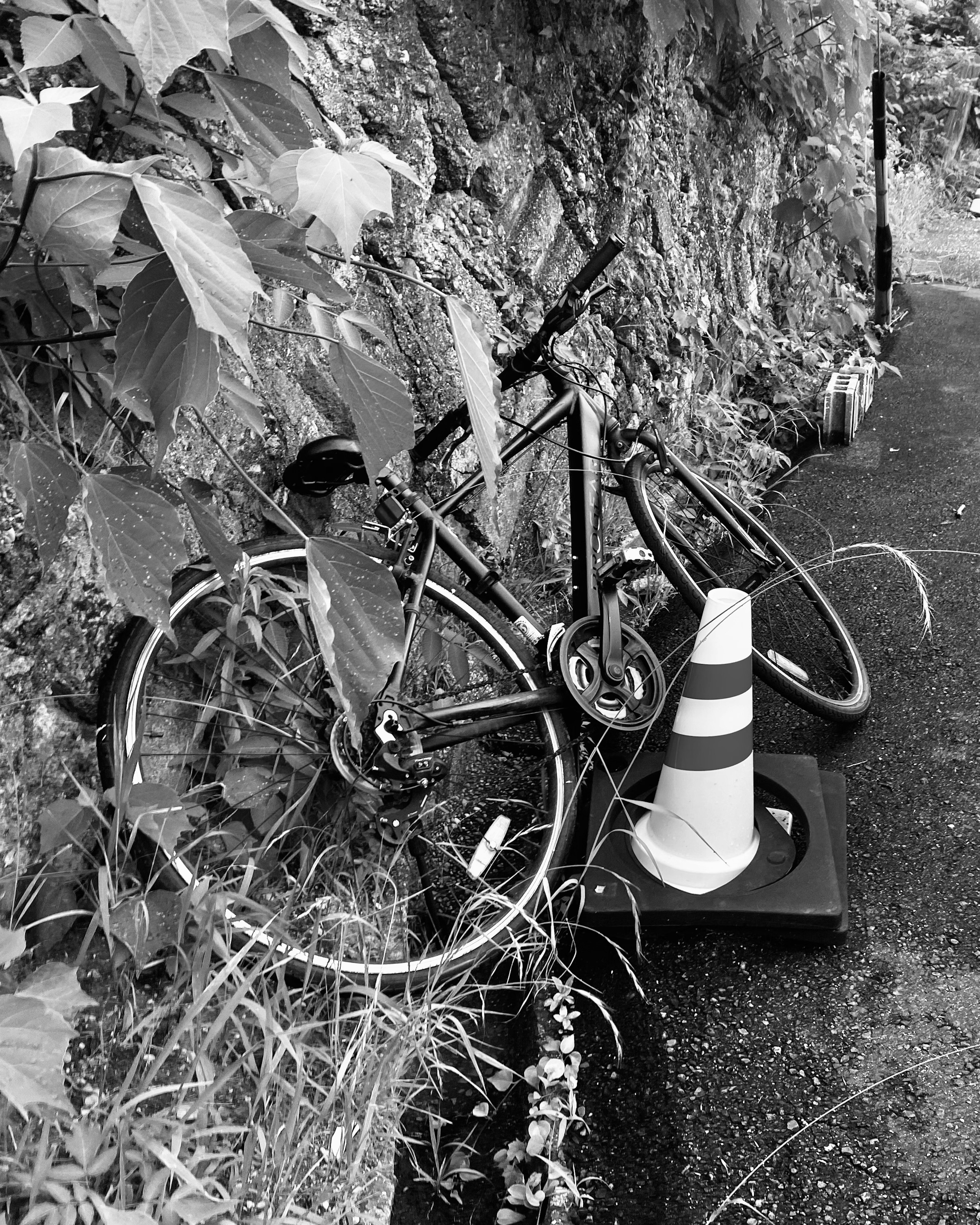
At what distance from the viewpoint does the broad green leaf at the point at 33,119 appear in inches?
45.8

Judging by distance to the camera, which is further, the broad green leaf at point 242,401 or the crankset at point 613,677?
the crankset at point 613,677

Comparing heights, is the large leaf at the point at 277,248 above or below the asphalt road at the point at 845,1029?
above

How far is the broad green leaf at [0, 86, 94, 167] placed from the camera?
45.8 inches

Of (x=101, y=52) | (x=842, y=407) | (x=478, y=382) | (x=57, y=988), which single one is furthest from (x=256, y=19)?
(x=842, y=407)

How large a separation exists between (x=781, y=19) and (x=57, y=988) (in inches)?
178

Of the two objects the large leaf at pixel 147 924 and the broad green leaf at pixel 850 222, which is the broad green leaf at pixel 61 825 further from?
the broad green leaf at pixel 850 222

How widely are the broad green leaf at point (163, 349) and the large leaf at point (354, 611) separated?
13.5 inches

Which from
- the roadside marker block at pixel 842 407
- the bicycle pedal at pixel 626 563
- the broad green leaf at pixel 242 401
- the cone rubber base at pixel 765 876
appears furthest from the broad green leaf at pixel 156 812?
the roadside marker block at pixel 842 407

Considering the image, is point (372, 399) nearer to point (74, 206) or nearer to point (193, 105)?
point (74, 206)

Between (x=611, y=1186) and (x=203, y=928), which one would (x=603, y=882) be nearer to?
(x=611, y=1186)

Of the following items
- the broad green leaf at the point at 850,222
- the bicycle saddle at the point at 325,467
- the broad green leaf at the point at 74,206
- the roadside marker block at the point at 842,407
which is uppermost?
the broad green leaf at the point at 74,206

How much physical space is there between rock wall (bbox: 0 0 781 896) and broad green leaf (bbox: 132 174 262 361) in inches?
39.8

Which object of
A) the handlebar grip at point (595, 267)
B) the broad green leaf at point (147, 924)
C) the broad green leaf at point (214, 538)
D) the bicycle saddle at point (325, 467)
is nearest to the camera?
the broad green leaf at point (214, 538)

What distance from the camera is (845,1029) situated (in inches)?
85.8
